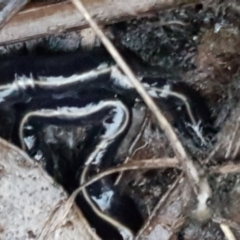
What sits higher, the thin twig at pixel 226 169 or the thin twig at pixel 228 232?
the thin twig at pixel 226 169

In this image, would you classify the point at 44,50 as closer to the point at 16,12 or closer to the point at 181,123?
the point at 16,12

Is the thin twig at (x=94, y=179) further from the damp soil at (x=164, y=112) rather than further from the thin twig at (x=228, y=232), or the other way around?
the thin twig at (x=228, y=232)

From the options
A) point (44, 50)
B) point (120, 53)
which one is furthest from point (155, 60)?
point (44, 50)

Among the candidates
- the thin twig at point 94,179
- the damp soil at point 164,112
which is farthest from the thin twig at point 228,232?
the thin twig at point 94,179

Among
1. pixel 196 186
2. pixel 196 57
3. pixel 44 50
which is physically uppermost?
pixel 44 50

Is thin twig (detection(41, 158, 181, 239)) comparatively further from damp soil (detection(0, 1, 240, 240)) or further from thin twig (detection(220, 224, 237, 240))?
thin twig (detection(220, 224, 237, 240))

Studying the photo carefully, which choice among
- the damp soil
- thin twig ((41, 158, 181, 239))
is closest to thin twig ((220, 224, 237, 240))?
the damp soil

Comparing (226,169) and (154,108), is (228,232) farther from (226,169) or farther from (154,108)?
(154,108)
